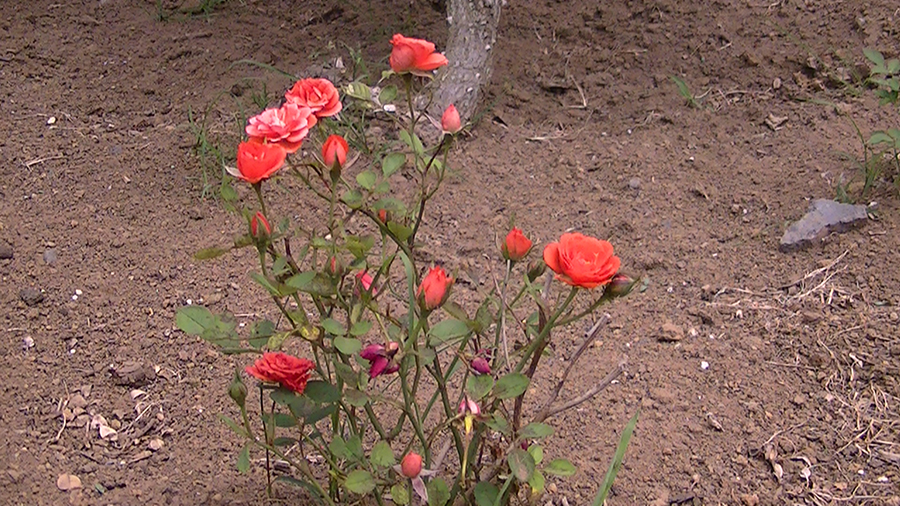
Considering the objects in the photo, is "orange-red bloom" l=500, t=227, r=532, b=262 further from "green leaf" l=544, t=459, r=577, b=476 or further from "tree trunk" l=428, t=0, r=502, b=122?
"tree trunk" l=428, t=0, r=502, b=122

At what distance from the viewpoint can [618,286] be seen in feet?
4.07

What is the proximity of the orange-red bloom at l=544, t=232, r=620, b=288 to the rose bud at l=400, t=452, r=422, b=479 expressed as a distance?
1.05 ft

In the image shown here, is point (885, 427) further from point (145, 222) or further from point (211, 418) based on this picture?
point (145, 222)

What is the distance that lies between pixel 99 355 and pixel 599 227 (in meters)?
1.26

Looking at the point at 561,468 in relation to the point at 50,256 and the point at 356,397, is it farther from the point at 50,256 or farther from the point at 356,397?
the point at 50,256

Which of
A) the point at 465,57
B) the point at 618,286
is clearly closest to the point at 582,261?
the point at 618,286

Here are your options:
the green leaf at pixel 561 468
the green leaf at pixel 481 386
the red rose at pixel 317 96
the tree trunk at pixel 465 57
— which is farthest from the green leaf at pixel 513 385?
the tree trunk at pixel 465 57

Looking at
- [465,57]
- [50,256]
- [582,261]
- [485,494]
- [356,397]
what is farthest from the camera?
[465,57]

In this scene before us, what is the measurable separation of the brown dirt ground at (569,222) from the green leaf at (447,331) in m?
0.38

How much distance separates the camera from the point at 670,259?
2369 millimetres

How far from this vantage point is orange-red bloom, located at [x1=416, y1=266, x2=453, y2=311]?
1.21 m

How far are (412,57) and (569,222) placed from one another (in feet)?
4.14

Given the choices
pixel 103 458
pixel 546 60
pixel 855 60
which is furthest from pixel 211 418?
pixel 855 60

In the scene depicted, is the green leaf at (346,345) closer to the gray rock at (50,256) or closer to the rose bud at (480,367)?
the rose bud at (480,367)
